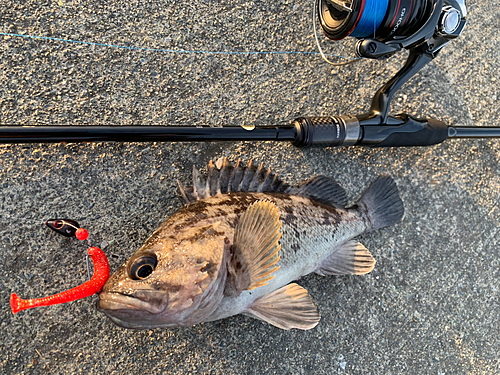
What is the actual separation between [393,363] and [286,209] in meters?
1.09

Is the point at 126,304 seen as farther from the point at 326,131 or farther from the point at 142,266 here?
the point at 326,131

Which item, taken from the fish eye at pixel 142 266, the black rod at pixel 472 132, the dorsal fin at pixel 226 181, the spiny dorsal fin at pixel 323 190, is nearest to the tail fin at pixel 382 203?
the spiny dorsal fin at pixel 323 190

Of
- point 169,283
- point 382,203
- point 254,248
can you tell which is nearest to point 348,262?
point 382,203

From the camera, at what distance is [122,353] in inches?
58.1

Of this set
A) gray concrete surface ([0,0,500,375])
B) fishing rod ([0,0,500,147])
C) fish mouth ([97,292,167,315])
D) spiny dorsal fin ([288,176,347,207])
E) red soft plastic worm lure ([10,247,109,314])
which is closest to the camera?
fish mouth ([97,292,167,315])

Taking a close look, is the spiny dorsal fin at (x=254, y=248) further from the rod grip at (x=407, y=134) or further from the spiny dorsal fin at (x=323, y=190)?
the rod grip at (x=407, y=134)

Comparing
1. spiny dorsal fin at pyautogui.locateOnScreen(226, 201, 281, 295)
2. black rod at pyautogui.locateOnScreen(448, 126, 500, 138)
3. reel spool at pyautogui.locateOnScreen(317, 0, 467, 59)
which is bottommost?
spiny dorsal fin at pyautogui.locateOnScreen(226, 201, 281, 295)

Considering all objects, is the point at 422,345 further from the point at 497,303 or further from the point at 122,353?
the point at 122,353

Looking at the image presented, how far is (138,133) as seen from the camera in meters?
1.35

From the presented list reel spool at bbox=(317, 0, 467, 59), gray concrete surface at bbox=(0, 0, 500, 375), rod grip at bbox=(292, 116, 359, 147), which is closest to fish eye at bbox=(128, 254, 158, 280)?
gray concrete surface at bbox=(0, 0, 500, 375)

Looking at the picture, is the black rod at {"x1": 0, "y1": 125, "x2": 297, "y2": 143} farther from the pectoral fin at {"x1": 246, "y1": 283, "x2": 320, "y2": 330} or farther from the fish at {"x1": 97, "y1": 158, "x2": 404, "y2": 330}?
the pectoral fin at {"x1": 246, "y1": 283, "x2": 320, "y2": 330}

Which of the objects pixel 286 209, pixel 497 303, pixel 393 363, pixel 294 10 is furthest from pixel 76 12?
pixel 497 303

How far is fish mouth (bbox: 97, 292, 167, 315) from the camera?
1049 mm

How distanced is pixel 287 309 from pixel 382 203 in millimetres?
736
